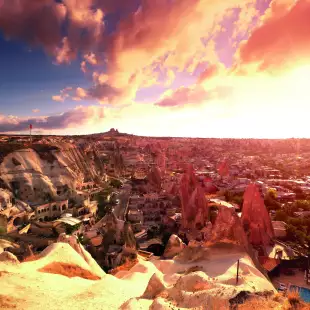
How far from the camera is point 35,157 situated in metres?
44.9

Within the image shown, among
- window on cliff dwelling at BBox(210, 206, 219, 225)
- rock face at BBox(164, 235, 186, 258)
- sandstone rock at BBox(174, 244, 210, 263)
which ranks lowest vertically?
window on cliff dwelling at BBox(210, 206, 219, 225)

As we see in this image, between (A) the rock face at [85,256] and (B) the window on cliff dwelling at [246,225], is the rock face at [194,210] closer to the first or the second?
(B) the window on cliff dwelling at [246,225]

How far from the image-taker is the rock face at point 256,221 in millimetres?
25812

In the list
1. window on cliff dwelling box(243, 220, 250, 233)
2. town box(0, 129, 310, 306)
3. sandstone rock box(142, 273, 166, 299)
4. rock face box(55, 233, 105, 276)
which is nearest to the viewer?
sandstone rock box(142, 273, 166, 299)

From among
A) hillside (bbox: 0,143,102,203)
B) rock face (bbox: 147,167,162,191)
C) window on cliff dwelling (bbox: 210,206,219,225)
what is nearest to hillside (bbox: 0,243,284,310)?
window on cliff dwelling (bbox: 210,206,219,225)

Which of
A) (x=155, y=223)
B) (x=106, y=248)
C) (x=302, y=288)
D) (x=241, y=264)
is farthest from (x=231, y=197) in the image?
(x=241, y=264)

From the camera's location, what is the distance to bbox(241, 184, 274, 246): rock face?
25812mm

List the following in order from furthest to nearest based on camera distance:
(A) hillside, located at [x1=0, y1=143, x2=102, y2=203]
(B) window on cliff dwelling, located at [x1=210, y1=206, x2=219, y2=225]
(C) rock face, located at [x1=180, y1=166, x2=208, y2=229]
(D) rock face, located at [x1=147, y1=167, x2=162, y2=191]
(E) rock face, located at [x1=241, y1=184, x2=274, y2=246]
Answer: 1. (D) rock face, located at [x1=147, y1=167, x2=162, y2=191]
2. (A) hillside, located at [x1=0, y1=143, x2=102, y2=203]
3. (B) window on cliff dwelling, located at [x1=210, y1=206, x2=219, y2=225]
4. (C) rock face, located at [x1=180, y1=166, x2=208, y2=229]
5. (E) rock face, located at [x1=241, y1=184, x2=274, y2=246]

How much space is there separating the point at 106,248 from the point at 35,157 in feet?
93.5

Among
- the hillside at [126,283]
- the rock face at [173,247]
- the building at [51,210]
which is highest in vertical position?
the hillside at [126,283]

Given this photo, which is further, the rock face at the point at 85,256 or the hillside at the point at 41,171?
the hillside at the point at 41,171

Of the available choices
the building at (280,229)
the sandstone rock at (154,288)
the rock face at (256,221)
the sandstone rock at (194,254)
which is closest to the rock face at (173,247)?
the sandstone rock at (194,254)

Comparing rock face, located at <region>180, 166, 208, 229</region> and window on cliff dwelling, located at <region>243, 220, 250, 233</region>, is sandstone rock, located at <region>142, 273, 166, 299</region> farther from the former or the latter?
rock face, located at <region>180, 166, 208, 229</region>

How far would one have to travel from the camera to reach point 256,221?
26.1 meters
